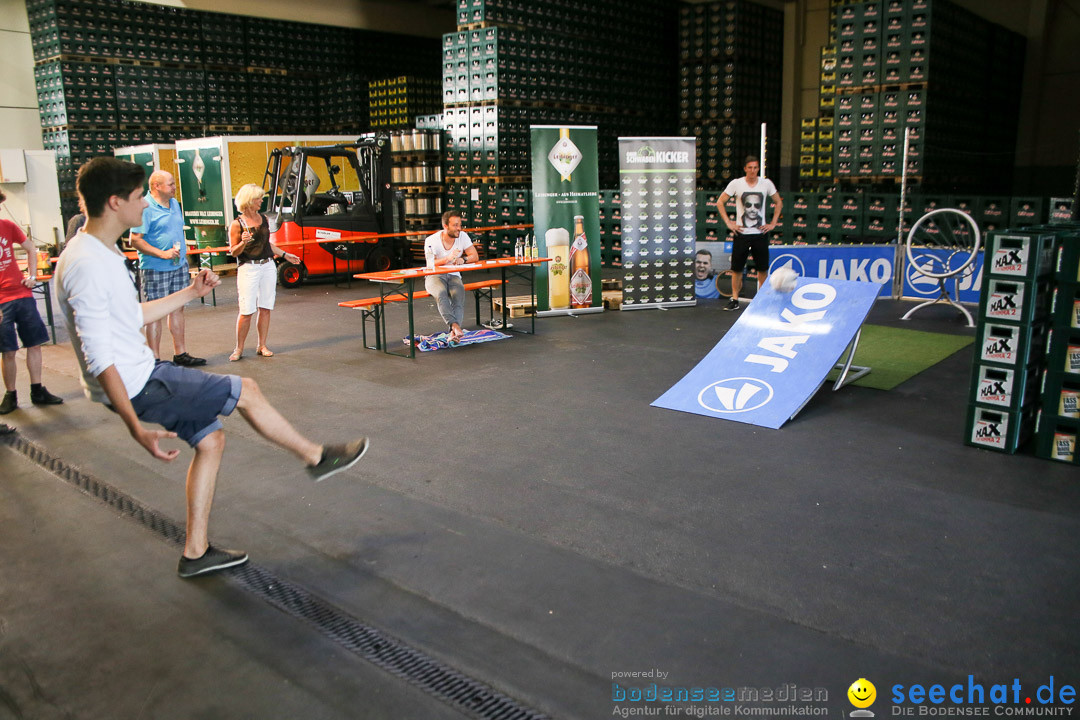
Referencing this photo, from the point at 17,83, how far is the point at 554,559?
19.5 m

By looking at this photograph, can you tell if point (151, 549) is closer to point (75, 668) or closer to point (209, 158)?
point (75, 668)

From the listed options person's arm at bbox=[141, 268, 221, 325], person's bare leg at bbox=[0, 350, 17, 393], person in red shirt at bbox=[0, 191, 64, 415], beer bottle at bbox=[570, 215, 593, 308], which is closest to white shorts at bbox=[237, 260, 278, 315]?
person in red shirt at bbox=[0, 191, 64, 415]

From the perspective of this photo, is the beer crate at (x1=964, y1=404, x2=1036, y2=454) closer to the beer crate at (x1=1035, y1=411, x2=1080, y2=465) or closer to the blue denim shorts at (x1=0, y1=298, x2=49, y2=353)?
the beer crate at (x1=1035, y1=411, x2=1080, y2=465)

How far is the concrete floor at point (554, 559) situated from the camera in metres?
3.07

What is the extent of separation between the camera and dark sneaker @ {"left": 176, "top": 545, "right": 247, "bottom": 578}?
3.83m

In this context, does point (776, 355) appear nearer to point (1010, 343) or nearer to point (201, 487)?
point (1010, 343)

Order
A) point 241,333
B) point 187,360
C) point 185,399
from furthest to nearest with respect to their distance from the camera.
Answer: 1. point 241,333
2. point 187,360
3. point 185,399

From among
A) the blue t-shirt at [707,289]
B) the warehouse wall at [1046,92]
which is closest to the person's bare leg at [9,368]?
the blue t-shirt at [707,289]

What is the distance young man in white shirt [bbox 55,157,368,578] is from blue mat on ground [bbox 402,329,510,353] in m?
5.09

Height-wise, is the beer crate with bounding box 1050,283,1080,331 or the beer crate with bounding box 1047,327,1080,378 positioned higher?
the beer crate with bounding box 1050,283,1080,331

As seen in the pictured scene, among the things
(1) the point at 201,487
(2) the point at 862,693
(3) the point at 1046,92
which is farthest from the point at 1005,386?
(3) the point at 1046,92

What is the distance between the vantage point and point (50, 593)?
3.75 meters

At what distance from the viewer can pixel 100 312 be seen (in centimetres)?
326

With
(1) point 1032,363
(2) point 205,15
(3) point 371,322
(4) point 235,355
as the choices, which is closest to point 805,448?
(1) point 1032,363
